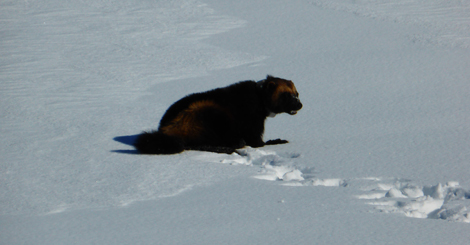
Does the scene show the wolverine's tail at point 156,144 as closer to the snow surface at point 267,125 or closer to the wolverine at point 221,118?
the wolverine at point 221,118

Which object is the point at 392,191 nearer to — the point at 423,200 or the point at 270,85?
the point at 423,200

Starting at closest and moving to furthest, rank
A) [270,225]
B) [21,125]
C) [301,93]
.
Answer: [270,225] < [21,125] < [301,93]

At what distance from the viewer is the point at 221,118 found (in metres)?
5.10

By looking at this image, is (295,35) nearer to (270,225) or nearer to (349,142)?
(349,142)

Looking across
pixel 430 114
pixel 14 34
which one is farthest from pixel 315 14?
pixel 14 34

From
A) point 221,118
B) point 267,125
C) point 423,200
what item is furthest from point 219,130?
point 423,200

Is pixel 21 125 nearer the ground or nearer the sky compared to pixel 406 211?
nearer the ground

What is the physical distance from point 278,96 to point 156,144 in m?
1.54

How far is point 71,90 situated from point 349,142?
4723 mm

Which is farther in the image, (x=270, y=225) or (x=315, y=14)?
(x=315, y=14)

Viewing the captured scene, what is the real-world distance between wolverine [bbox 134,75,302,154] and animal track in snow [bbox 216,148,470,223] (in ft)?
1.69

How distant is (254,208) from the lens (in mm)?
3291

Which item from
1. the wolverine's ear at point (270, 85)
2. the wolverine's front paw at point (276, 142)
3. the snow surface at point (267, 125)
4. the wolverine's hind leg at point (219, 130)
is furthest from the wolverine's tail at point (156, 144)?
the wolverine's ear at point (270, 85)

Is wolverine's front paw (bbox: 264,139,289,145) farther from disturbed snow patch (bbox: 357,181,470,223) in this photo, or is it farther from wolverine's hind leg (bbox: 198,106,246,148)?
disturbed snow patch (bbox: 357,181,470,223)
